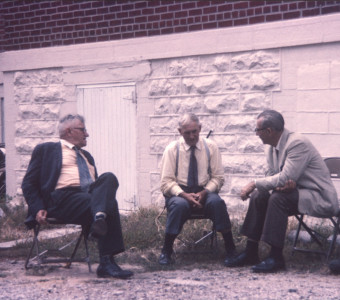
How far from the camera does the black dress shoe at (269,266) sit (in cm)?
557

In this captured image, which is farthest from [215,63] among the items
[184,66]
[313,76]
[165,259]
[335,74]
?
[165,259]

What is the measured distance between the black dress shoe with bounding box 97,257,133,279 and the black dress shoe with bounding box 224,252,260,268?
38.0 inches

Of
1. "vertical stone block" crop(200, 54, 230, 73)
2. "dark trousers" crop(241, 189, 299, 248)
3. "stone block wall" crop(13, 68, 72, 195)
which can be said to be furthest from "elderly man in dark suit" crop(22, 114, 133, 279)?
"stone block wall" crop(13, 68, 72, 195)

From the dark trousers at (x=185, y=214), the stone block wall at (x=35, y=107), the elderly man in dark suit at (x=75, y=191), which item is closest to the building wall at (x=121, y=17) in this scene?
the stone block wall at (x=35, y=107)

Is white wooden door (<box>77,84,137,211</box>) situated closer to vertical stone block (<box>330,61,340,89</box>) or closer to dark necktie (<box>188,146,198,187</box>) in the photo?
dark necktie (<box>188,146,198,187</box>)

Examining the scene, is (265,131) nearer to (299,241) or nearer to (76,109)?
(299,241)

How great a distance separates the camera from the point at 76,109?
9.66 meters

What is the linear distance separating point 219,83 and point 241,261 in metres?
3.07

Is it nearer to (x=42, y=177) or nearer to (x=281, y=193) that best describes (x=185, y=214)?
(x=281, y=193)

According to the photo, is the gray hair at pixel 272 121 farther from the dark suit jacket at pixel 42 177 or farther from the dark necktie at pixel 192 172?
the dark suit jacket at pixel 42 177

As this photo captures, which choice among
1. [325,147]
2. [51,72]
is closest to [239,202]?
[325,147]

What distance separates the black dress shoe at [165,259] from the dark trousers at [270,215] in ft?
2.40

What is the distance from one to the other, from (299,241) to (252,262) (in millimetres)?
1046

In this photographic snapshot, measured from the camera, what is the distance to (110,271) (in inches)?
215
